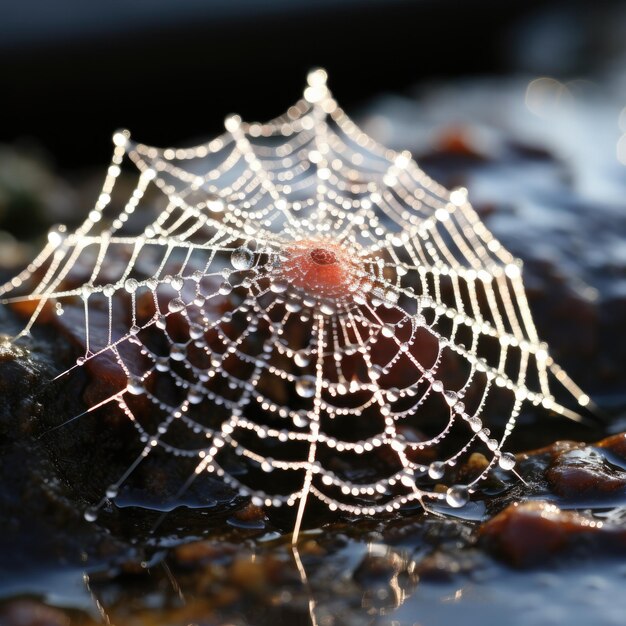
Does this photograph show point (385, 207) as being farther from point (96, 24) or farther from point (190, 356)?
point (96, 24)

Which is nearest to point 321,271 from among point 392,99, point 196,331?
point 196,331

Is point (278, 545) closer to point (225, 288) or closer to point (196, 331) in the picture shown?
point (196, 331)

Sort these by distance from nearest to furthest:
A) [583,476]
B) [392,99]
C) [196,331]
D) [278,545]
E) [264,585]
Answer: [264,585]
[278,545]
[583,476]
[196,331]
[392,99]

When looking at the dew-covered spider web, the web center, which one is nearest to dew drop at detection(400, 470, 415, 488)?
the dew-covered spider web

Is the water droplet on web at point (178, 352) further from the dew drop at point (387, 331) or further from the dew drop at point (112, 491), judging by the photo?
the dew drop at point (387, 331)

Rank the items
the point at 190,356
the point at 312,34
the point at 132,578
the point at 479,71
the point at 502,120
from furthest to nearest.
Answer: the point at 479,71 → the point at 312,34 → the point at 502,120 → the point at 190,356 → the point at 132,578

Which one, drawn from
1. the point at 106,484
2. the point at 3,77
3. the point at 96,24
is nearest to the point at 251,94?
the point at 96,24

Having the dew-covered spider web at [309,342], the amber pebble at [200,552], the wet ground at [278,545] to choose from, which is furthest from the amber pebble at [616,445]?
the amber pebble at [200,552]
